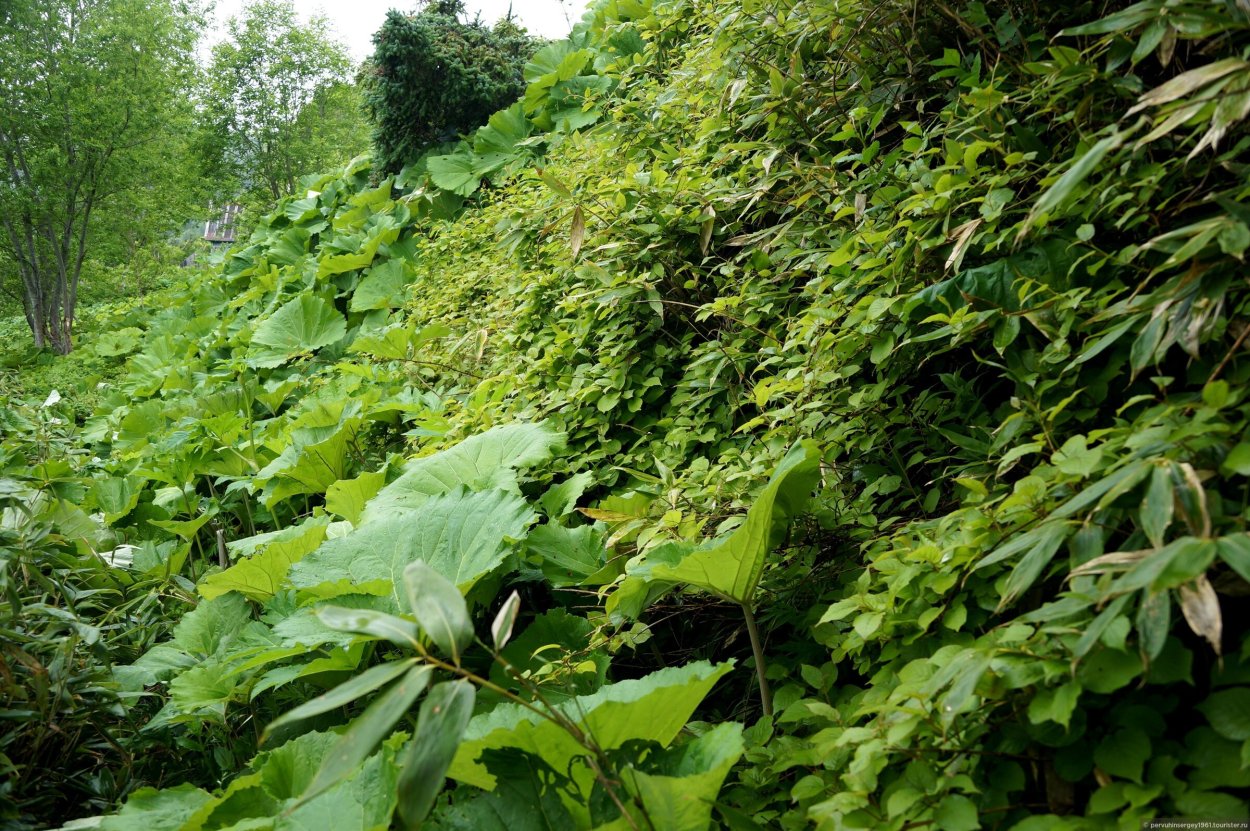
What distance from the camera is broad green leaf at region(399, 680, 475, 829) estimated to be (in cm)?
76

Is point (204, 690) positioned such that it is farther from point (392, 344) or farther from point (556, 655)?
point (392, 344)

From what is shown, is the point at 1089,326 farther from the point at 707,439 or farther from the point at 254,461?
the point at 254,461

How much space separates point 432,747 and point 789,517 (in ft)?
3.20

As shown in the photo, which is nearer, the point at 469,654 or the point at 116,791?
the point at 116,791

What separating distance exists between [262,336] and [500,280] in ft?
7.24

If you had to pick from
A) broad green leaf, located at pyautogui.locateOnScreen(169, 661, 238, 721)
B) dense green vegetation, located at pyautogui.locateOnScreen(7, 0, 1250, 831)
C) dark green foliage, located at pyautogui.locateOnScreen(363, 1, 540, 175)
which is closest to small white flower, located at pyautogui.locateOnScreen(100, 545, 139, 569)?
dense green vegetation, located at pyautogui.locateOnScreen(7, 0, 1250, 831)

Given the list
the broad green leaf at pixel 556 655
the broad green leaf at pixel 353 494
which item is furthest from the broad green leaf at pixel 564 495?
the broad green leaf at pixel 353 494

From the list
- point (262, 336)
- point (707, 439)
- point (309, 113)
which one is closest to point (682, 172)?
point (707, 439)

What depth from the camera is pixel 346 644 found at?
1.80m

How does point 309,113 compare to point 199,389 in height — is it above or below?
above

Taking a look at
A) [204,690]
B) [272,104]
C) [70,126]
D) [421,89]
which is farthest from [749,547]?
[272,104]

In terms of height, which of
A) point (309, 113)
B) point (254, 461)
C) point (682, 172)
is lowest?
point (254, 461)

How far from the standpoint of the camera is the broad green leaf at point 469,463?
2.32m

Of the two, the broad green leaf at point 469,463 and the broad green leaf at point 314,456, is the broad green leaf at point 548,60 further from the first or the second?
the broad green leaf at point 469,463
